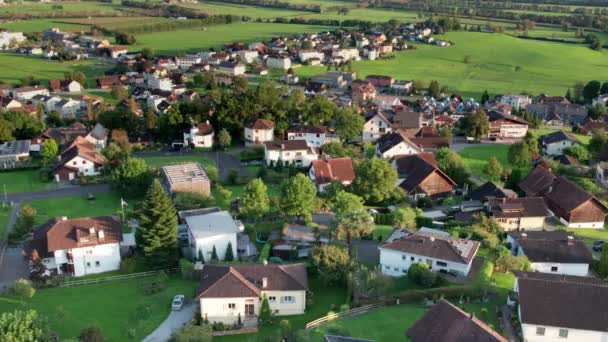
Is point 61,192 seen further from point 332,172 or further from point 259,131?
point 332,172

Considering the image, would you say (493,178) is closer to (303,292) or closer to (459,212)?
(459,212)

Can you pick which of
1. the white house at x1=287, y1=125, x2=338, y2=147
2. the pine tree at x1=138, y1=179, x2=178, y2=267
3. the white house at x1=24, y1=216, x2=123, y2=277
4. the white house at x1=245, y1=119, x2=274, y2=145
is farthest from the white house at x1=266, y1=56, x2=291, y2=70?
the white house at x1=24, y1=216, x2=123, y2=277

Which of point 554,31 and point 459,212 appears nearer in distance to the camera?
point 459,212

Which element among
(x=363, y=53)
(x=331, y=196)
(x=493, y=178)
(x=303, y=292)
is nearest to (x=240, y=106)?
(x=331, y=196)

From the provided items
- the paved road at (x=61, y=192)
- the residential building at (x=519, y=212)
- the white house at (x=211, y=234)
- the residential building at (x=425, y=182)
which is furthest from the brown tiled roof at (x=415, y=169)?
the paved road at (x=61, y=192)

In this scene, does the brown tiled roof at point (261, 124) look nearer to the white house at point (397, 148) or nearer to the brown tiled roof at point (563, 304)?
the white house at point (397, 148)

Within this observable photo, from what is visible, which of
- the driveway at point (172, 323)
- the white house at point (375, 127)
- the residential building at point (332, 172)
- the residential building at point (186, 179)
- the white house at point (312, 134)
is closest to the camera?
the driveway at point (172, 323)

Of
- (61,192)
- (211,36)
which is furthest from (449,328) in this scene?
(211,36)
